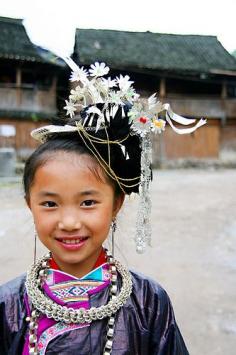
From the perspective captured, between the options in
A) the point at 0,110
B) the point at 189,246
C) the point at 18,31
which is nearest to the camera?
the point at 189,246

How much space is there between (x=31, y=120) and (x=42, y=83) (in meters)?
2.27

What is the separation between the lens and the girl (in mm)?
1417

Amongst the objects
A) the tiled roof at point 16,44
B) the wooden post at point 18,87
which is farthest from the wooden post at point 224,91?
the wooden post at point 18,87

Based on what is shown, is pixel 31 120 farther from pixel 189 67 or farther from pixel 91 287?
pixel 91 287

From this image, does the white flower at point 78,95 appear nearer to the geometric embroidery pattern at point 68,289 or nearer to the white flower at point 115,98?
the white flower at point 115,98

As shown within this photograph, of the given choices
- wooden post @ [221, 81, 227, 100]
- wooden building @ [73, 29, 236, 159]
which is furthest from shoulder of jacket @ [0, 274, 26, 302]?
wooden post @ [221, 81, 227, 100]

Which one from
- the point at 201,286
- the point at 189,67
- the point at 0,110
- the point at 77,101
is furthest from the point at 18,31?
the point at 77,101

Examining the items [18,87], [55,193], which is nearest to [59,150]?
[55,193]

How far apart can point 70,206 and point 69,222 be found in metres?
0.06

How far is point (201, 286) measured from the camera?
427 cm

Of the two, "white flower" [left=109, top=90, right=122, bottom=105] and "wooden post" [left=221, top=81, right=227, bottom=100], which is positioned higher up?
"wooden post" [left=221, top=81, right=227, bottom=100]

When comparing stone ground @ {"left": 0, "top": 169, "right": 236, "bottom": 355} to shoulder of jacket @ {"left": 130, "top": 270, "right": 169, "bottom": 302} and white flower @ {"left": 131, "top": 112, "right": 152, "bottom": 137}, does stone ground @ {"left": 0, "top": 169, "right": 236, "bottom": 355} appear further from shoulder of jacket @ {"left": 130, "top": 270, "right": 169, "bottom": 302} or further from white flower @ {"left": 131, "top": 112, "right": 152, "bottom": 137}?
white flower @ {"left": 131, "top": 112, "right": 152, "bottom": 137}

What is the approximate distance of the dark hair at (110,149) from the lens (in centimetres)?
147

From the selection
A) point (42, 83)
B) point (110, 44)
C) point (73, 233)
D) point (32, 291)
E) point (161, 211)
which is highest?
point (110, 44)
